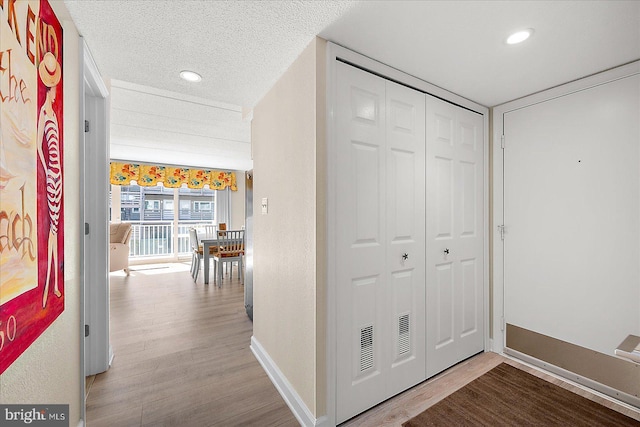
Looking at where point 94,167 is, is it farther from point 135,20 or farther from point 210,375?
point 210,375

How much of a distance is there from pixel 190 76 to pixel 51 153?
114cm

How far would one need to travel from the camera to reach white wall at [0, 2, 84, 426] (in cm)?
101

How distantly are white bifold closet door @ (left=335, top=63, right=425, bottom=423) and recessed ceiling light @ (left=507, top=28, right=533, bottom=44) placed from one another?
1.93ft

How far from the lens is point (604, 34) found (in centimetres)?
150

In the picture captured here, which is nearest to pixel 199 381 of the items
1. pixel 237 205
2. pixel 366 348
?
pixel 366 348

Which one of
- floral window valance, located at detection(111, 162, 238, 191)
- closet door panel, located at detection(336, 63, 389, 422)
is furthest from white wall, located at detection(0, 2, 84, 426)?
floral window valance, located at detection(111, 162, 238, 191)

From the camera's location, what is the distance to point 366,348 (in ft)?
5.66

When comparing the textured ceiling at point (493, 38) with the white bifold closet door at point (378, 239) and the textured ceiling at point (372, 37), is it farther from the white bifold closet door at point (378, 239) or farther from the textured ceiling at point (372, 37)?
the white bifold closet door at point (378, 239)

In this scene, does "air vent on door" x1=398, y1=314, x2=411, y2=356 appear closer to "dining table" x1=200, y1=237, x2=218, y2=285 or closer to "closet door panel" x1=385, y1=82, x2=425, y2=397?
"closet door panel" x1=385, y1=82, x2=425, y2=397

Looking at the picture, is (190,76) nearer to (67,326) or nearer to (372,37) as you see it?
(372,37)

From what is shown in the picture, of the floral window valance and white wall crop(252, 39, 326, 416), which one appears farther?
the floral window valance

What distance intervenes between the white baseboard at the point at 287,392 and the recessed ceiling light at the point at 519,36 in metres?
2.33

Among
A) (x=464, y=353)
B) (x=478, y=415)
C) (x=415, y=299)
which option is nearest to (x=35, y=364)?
(x=415, y=299)

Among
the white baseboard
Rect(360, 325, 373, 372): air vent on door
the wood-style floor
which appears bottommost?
the wood-style floor
